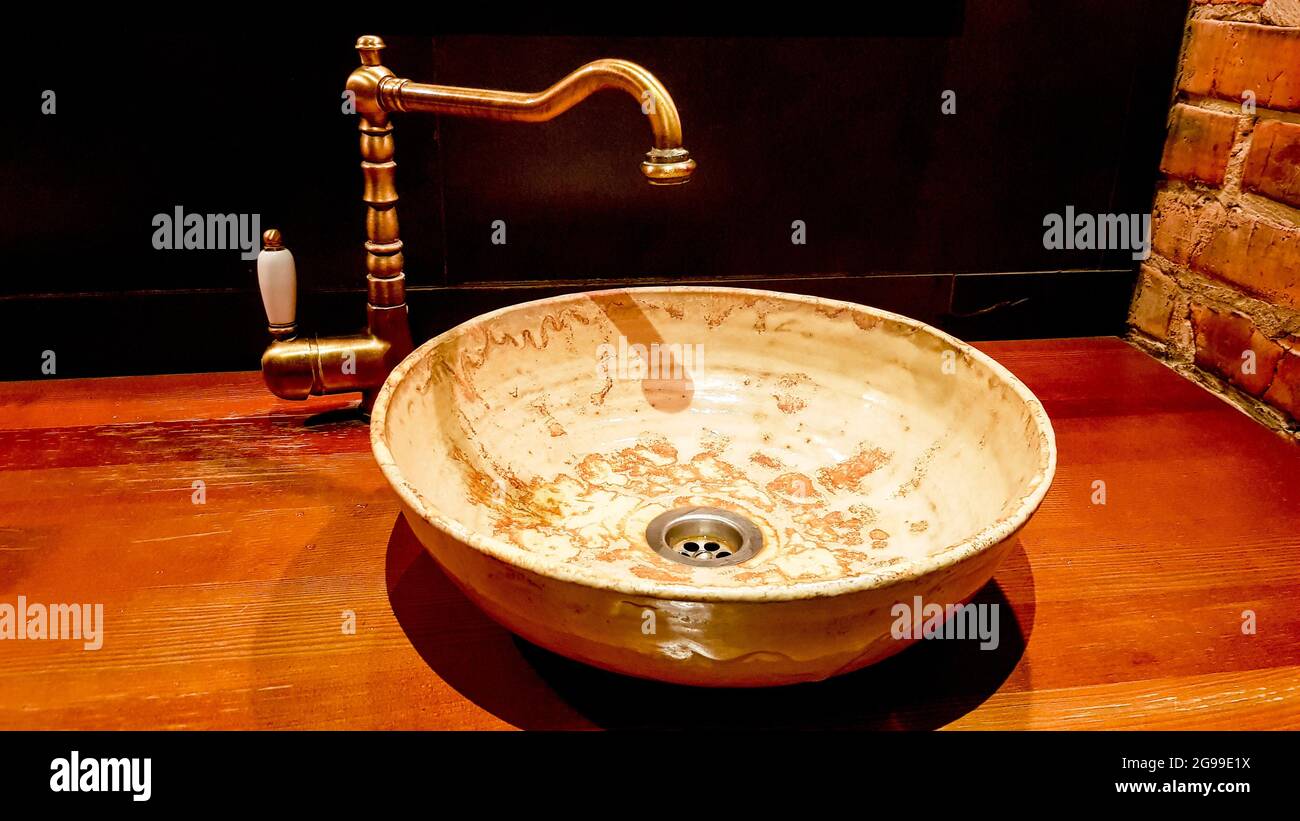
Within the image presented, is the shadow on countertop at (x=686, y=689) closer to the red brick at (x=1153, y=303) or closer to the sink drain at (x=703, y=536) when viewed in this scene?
the sink drain at (x=703, y=536)

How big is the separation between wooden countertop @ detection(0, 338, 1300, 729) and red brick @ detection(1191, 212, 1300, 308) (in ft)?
0.45

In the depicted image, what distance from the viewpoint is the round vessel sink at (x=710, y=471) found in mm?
464

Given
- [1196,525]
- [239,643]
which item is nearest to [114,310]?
[239,643]

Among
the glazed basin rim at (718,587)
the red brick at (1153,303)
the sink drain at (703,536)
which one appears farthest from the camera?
the red brick at (1153,303)

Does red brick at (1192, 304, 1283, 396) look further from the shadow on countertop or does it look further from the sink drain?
the sink drain

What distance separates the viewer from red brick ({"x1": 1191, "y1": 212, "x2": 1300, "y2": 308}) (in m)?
0.89

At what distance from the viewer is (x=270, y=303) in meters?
0.81

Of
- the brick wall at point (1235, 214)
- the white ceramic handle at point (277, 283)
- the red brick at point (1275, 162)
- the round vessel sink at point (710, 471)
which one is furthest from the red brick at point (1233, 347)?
the white ceramic handle at point (277, 283)

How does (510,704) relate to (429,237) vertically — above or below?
below

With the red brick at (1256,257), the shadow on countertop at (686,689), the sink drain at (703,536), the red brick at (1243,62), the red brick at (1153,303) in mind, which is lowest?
the shadow on countertop at (686,689)

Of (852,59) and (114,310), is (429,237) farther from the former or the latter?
(852,59)

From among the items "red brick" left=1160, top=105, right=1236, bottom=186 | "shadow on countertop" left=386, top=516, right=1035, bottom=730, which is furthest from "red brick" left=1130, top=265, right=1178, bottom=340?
"shadow on countertop" left=386, top=516, right=1035, bottom=730

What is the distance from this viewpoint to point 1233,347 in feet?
3.17

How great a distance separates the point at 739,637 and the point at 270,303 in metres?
0.56
